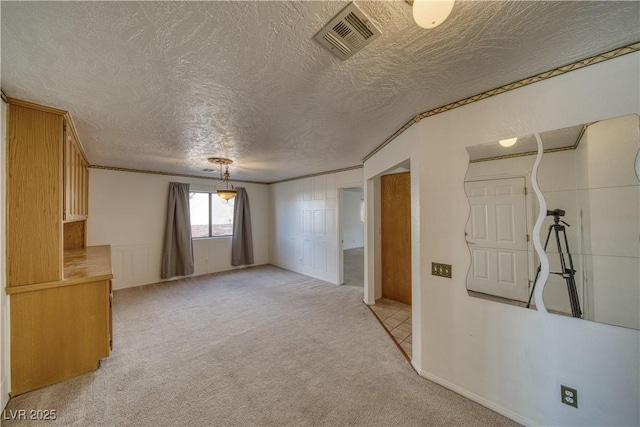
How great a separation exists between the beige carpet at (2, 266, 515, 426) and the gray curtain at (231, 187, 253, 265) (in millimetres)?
2545

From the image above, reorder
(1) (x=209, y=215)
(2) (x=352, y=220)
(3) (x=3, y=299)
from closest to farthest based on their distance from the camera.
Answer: (3) (x=3, y=299), (1) (x=209, y=215), (2) (x=352, y=220)

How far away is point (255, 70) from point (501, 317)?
7.90ft

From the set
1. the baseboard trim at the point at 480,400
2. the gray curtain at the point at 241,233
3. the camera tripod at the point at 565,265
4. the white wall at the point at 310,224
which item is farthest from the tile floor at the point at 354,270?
the camera tripod at the point at 565,265

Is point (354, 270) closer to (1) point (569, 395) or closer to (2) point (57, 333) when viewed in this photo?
(1) point (569, 395)

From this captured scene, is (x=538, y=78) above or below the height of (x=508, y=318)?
above

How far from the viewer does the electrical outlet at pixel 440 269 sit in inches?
77.5

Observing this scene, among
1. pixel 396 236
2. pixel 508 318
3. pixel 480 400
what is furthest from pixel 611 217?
pixel 396 236

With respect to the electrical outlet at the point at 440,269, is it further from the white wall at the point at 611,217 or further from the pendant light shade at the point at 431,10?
the pendant light shade at the point at 431,10

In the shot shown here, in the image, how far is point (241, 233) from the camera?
620 cm

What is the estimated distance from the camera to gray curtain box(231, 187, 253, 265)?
6.10 m

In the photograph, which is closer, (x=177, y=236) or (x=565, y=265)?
(x=565, y=265)

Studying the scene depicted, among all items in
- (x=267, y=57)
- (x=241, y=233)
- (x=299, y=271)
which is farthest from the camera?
(x=241, y=233)

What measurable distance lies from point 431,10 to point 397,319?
11.1ft

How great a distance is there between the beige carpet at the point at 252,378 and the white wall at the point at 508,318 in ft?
0.87
